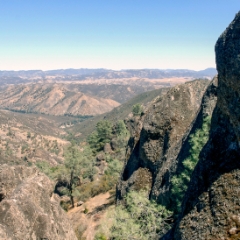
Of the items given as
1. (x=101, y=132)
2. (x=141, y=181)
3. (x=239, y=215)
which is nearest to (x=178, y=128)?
(x=141, y=181)

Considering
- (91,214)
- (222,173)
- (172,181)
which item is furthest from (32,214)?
(91,214)

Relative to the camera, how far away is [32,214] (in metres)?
17.0

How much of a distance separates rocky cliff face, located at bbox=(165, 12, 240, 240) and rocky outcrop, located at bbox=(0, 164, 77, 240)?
359 inches

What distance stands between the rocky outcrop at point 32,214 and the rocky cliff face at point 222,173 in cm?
911

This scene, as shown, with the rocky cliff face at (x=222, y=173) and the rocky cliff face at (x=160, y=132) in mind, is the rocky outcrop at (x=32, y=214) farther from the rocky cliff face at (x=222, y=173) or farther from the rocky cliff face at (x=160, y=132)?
the rocky cliff face at (x=160, y=132)

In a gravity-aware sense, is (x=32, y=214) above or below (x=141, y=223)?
above

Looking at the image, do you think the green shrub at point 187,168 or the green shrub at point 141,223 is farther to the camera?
the green shrub at point 187,168

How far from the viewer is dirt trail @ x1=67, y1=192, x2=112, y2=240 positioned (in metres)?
34.1

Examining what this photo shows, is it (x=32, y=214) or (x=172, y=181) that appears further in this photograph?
(x=172, y=181)

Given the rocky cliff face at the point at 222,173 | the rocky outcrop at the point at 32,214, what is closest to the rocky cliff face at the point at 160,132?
the rocky outcrop at the point at 32,214

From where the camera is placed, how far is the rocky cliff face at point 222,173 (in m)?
10.6

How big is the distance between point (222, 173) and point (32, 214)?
12.5 m

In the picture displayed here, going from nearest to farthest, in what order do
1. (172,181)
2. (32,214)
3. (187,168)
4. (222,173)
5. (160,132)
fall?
(222,173), (32,214), (187,168), (172,181), (160,132)

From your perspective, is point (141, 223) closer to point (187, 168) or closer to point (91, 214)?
point (187, 168)
